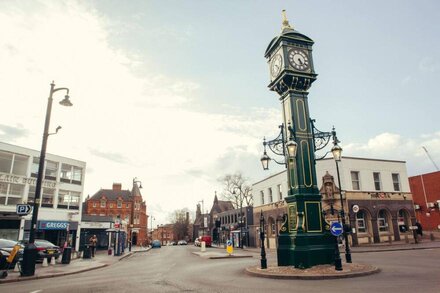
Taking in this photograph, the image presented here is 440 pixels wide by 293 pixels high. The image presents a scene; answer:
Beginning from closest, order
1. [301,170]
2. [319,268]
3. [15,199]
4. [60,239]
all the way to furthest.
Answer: [319,268] < [301,170] < [15,199] < [60,239]

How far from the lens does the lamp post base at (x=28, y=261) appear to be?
14.1 m

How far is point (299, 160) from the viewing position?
14773 millimetres

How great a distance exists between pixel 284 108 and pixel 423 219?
40.6 m

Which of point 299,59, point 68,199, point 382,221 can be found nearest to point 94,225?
point 68,199

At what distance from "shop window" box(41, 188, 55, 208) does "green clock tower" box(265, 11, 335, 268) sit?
31954 millimetres

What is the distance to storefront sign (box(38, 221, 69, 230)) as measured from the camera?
117 feet

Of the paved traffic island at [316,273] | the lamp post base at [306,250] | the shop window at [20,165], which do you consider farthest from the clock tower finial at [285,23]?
the shop window at [20,165]

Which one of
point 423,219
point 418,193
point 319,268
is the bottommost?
point 319,268

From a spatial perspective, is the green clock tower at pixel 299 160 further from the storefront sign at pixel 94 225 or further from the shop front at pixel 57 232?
the storefront sign at pixel 94 225

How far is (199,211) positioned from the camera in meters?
113

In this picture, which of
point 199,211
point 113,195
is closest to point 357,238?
point 113,195

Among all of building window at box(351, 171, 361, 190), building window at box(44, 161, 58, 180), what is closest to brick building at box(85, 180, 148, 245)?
building window at box(44, 161, 58, 180)

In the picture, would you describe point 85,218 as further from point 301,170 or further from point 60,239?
point 301,170

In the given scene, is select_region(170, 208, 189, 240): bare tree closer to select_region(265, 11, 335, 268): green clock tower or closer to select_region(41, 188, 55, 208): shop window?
select_region(41, 188, 55, 208): shop window
